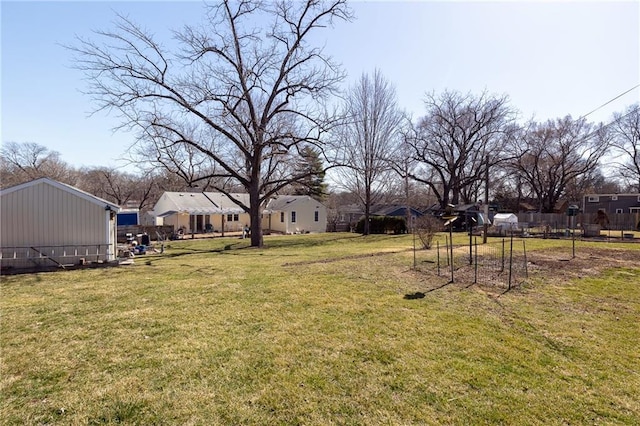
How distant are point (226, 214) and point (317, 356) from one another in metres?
28.8

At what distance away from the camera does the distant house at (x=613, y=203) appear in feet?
120

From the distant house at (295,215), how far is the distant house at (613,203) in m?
29.9

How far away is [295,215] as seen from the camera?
32156 mm

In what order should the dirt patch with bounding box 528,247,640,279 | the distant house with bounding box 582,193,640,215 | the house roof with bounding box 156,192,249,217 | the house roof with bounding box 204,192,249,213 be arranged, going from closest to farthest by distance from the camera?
the dirt patch with bounding box 528,247,640,279 < the house roof with bounding box 156,192,249,217 < the house roof with bounding box 204,192,249,213 < the distant house with bounding box 582,193,640,215

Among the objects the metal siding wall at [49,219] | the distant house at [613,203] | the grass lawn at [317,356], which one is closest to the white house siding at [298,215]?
the metal siding wall at [49,219]

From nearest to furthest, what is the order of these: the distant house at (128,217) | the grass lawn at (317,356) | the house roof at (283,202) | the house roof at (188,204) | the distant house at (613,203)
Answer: the grass lawn at (317,356)
the distant house at (128,217)
the house roof at (188,204)
the house roof at (283,202)
the distant house at (613,203)

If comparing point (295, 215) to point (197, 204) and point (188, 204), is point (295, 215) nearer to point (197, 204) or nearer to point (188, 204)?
point (197, 204)

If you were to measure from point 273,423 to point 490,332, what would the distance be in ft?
11.5

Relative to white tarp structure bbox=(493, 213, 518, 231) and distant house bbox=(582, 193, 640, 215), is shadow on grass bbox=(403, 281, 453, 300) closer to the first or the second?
white tarp structure bbox=(493, 213, 518, 231)

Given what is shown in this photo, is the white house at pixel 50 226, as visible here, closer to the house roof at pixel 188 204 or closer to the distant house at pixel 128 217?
the distant house at pixel 128 217

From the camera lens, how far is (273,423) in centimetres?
271

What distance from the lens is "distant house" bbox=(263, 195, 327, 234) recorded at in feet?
105

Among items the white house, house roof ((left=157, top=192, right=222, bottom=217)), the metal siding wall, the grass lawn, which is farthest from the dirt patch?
house roof ((left=157, top=192, right=222, bottom=217))

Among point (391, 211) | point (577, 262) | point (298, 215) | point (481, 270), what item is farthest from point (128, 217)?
point (577, 262)
